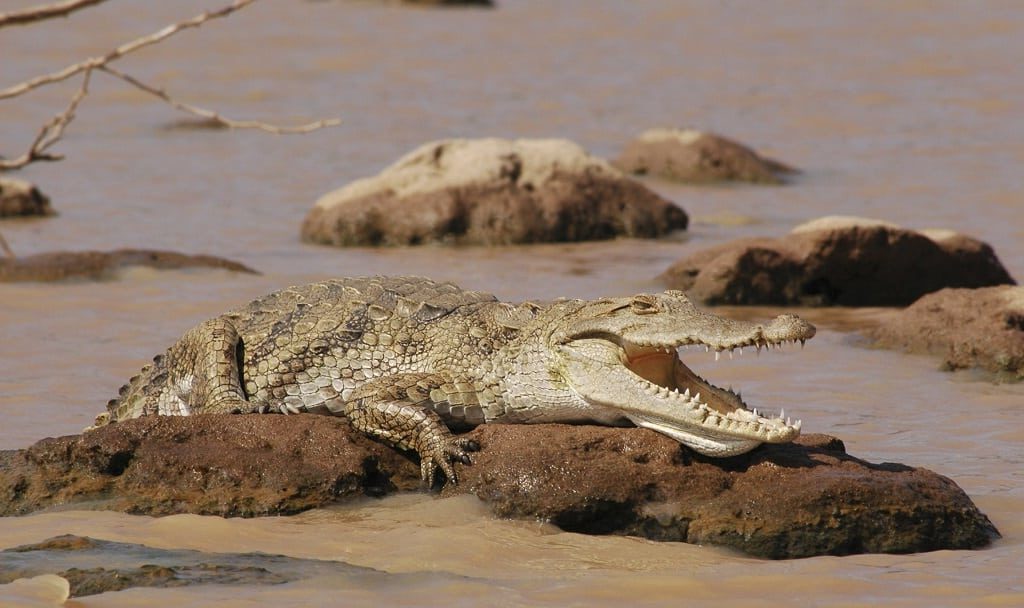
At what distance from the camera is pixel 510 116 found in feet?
78.0

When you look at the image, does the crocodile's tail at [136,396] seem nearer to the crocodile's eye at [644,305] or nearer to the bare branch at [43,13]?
the crocodile's eye at [644,305]

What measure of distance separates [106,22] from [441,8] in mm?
7321

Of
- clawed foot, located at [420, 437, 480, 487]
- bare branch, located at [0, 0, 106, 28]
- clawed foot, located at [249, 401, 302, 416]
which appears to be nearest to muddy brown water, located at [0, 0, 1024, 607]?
clawed foot, located at [420, 437, 480, 487]

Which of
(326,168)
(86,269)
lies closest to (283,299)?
(86,269)

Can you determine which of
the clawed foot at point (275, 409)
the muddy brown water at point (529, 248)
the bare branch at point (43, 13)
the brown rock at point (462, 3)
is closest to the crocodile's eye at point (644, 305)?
the muddy brown water at point (529, 248)

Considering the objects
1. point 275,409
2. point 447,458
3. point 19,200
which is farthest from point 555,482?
point 19,200

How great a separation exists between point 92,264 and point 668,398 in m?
7.66

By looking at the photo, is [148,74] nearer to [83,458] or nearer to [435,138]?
[435,138]

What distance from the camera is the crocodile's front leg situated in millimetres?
6242

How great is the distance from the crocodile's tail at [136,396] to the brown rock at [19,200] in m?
9.54

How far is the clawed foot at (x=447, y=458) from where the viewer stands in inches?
244

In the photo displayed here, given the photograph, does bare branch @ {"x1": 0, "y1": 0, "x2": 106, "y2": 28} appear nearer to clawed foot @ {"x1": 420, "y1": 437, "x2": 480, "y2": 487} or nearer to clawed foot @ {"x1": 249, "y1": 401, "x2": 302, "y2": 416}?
clawed foot @ {"x1": 420, "y1": 437, "x2": 480, "y2": 487}

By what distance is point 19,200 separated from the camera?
16.5 meters

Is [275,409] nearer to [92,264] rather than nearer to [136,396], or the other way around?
[136,396]
